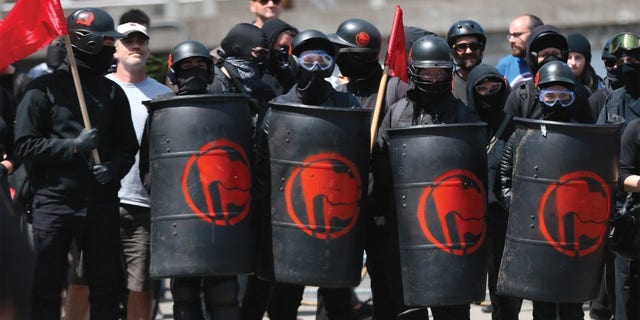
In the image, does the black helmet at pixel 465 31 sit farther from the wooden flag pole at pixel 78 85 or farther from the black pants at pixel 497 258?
the wooden flag pole at pixel 78 85

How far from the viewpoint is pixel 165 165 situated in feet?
26.6

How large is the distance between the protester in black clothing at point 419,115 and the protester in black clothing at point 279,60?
153cm

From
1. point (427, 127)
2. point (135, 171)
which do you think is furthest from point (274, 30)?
point (427, 127)

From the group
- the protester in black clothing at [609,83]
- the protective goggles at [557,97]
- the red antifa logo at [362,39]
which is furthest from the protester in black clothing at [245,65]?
the protester in black clothing at [609,83]

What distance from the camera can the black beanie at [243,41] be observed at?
9539 mm

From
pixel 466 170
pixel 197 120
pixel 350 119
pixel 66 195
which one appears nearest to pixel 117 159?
pixel 66 195

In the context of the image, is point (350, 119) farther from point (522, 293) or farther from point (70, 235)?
point (70, 235)

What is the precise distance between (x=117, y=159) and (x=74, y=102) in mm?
404

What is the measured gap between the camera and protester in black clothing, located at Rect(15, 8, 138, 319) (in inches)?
340

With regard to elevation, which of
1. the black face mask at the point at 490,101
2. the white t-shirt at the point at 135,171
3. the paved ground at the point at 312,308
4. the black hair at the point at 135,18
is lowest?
the paved ground at the point at 312,308

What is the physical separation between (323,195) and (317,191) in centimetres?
4

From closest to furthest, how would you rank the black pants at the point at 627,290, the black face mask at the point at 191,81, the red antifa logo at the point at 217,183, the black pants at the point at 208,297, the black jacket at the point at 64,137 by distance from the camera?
the red antifa logo at the point at 217,183 → the black pants at the point at 208,297 → the black face mask at the point at 191,81 → the black jacket at the point at 64,137 → the black pants at the point at 627,290

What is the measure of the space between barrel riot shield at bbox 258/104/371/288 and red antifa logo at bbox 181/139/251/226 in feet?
0.60

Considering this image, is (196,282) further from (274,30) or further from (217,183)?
(274,30)
